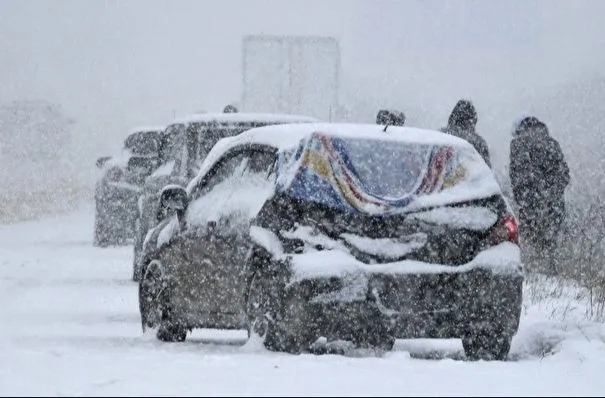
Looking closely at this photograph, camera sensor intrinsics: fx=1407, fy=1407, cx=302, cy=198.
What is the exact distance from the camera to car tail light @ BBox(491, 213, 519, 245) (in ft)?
28.0

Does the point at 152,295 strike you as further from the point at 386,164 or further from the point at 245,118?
the point at 245,118

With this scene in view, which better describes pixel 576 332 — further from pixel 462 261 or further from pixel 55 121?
pixel 55 121

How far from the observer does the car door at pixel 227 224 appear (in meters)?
8.82

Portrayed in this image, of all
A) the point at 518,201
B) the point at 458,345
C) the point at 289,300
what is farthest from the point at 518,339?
the point at 518,201

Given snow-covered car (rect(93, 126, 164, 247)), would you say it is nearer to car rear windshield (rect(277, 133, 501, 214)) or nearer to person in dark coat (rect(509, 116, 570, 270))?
person in dark coat (rect(509, 116, 570, 270))

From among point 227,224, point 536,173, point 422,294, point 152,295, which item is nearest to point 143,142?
point 536,173

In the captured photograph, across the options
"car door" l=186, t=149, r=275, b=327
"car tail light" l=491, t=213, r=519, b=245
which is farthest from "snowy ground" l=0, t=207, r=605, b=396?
"car tail light" l=491, t=213, r=519, b=245

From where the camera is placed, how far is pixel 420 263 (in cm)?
828

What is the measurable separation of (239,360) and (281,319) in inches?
31.2

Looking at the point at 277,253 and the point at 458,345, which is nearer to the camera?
the point at 277,253

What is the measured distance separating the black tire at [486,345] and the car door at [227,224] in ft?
4.73

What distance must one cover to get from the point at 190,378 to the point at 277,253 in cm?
191

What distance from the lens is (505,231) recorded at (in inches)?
338

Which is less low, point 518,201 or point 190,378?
point 190,378
